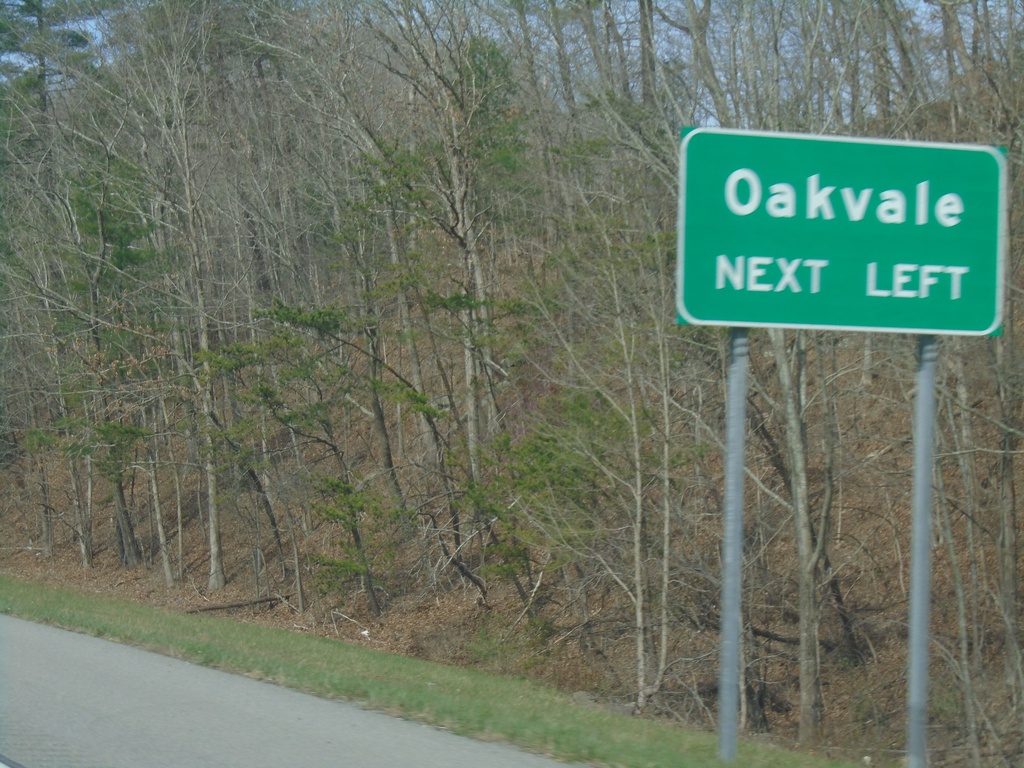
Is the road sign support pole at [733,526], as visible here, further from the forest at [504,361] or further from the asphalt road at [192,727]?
the forest at [504,361]

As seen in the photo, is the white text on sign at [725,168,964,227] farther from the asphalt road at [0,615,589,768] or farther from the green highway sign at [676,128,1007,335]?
the asphalt road at [0,615,589,768]

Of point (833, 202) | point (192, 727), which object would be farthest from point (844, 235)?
point (192, 727)

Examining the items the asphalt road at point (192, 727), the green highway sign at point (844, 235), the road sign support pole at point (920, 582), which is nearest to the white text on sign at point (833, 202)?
the green highway sign at point (844, 235)

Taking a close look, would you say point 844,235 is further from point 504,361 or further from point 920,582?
point 504,361

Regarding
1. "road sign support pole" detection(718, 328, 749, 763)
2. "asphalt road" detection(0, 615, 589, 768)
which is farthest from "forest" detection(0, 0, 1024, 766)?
"road sign support pole" detection(718, 328, 749, 763)

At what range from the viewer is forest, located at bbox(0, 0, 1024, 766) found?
16.5 m

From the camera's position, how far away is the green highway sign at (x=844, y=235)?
17.8 ft

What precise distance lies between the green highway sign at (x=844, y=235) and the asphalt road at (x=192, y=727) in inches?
110

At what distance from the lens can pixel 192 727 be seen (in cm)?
641

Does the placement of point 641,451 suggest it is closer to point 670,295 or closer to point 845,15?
point 670,295

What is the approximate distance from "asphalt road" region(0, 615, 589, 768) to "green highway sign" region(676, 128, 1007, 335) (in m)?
2.80

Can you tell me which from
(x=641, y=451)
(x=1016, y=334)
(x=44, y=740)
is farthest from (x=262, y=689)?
(x=1016, y=334)

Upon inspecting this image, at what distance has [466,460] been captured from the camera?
23547 millimetres

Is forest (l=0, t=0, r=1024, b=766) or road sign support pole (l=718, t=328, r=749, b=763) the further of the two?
forest (l=0, t=0, r=1024, b=766)
